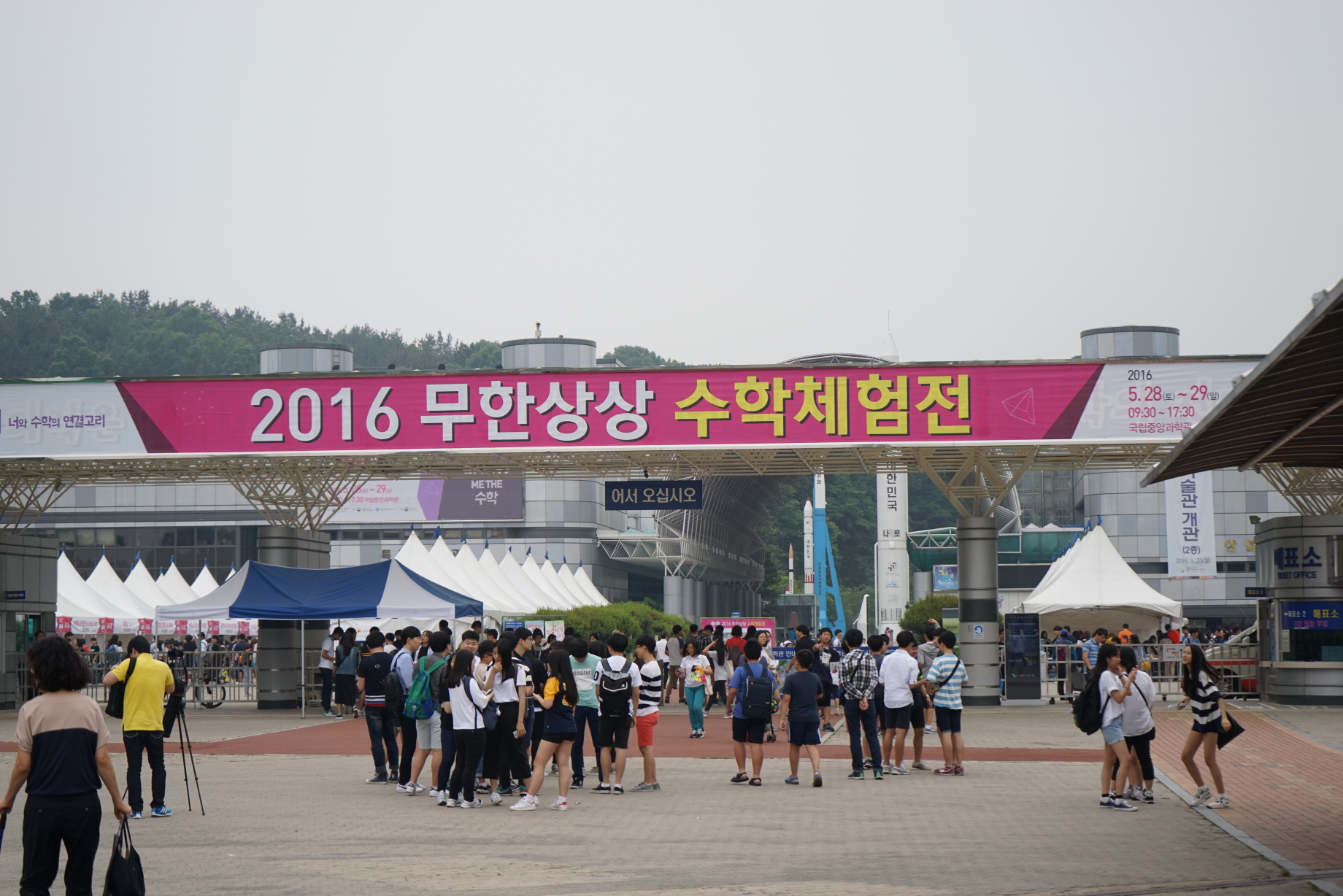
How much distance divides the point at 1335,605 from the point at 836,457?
914 centimetres

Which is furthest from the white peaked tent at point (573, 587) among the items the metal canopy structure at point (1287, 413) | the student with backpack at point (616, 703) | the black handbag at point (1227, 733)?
the metal canopy structure at point (1287, 413)

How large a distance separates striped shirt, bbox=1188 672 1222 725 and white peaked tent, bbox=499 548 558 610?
2703 centimetres

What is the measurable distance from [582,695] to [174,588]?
29.6m

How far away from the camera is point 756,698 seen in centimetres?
1573

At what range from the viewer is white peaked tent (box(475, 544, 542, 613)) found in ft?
122

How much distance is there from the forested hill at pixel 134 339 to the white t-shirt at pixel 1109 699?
88.3 m

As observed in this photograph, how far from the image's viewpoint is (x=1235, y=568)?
2657 inches

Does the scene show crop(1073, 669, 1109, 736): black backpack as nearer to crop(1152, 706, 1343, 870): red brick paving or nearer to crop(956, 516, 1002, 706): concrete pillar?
crop(1152, 706, 1343, 870): red brick paving

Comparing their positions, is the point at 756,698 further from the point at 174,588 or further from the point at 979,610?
the point at 174,588

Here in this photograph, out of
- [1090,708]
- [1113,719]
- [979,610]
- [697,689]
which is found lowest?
[697,689]

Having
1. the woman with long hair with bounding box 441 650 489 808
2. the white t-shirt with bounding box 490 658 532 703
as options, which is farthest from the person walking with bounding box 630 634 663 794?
the woman with long hair with bounding box 441 650 489 808

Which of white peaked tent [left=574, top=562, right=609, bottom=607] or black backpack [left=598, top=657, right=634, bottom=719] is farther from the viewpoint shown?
white peaked tent [left=574, top=562, right=609, bottom=607]

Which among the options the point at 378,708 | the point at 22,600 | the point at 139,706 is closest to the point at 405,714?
the point at 378,708

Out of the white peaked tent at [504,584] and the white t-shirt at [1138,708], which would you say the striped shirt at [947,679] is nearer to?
the white t-shirt at [1138,708]
